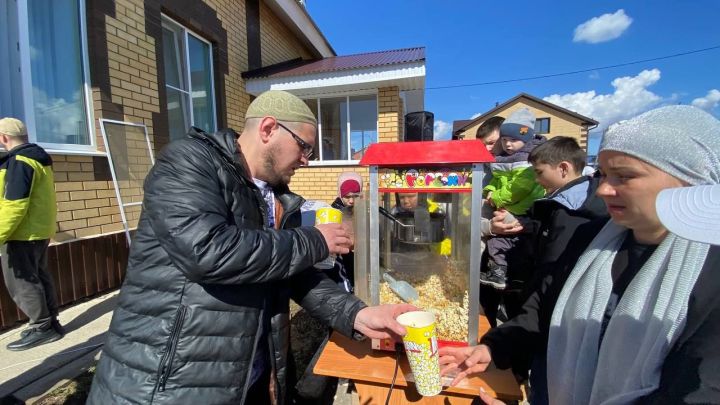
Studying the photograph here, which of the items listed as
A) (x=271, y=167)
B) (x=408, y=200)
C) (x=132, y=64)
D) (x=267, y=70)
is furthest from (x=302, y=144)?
(x=267, y=70)

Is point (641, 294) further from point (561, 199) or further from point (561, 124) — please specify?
point (561, 124)

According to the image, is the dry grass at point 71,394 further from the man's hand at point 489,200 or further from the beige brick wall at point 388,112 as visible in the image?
the beige brick wall at point 388,112

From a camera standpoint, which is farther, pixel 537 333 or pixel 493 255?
pixel 493 255

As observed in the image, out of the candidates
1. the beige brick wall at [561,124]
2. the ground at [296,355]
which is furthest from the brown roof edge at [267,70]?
the beige brick wall at [561,124]

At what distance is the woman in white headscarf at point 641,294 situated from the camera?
736 mm

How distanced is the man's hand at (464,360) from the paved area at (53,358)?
272 centimetres

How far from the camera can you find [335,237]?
1248mm

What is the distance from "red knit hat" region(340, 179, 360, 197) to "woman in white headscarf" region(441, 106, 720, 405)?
2442 millimetres

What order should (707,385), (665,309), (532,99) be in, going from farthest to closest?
(532,99) → (665,309) → (707,385)

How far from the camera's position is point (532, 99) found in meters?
32.0

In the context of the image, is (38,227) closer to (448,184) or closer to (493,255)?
(448,184)

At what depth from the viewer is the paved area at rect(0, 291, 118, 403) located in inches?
93.3

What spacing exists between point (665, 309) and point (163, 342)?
4.43 feet

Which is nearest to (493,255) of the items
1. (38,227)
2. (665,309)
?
(665,309)
